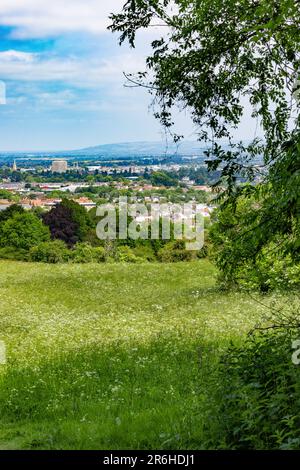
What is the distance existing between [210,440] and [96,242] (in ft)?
188

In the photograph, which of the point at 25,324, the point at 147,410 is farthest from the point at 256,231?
the point at 25,324

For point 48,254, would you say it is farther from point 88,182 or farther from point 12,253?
point 88,182

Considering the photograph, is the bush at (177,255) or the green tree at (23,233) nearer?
the bush at (177,255)

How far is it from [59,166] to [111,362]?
9485cm

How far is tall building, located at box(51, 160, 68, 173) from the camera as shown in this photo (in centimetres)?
10300

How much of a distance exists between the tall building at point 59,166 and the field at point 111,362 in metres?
76.3

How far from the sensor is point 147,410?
788cm

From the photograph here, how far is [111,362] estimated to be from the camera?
11.6 meters

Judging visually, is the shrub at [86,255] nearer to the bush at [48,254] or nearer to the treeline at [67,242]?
the treeline at [67,242]

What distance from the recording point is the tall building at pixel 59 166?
103000 millimetres

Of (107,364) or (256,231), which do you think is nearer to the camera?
(256,231)

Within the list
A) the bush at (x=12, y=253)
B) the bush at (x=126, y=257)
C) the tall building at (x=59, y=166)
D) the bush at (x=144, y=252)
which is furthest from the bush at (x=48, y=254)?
the tall building at (x=59, y=166)

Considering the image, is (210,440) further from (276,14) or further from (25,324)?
(25,324)

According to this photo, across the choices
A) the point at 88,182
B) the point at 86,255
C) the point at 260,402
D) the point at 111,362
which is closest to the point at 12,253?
the point at 86,255
